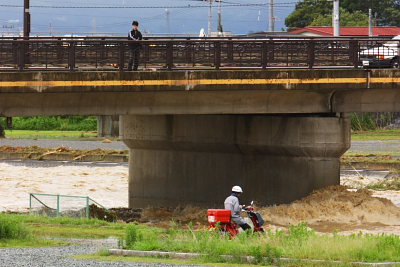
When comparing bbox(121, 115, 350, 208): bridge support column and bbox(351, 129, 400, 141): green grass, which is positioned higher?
bbox(121, 115, 350, 208): bridge support column

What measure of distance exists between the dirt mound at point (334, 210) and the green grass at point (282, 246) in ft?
43.0

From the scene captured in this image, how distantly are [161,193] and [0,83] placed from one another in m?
11.4

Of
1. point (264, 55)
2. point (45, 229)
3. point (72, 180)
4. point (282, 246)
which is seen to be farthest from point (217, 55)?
point (72, 180)

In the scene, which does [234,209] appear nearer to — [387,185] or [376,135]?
[387,185]

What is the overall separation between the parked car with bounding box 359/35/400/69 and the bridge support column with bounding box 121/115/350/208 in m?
2.25

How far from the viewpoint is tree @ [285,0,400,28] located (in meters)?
142

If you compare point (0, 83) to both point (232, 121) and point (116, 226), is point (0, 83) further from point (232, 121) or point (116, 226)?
point (232, 121)

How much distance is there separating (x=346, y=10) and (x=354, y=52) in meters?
109

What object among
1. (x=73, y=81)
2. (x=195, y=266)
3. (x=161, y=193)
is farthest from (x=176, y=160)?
(x=195, y=266)

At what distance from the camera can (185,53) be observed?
3656 centimetres

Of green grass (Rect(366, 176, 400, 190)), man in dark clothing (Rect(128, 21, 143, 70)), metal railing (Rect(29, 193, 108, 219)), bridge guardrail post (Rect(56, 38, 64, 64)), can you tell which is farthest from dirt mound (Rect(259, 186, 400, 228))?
green grass (Rect(366, 176, 400, 190))

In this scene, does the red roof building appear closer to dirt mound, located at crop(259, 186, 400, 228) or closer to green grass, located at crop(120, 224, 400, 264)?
dirt mound, located at crop(259, 186, 400, 228)

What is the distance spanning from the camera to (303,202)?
37.9 m

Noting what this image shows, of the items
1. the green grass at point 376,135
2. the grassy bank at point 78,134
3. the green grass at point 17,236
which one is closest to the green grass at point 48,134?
the grassy bank at point 78,134
